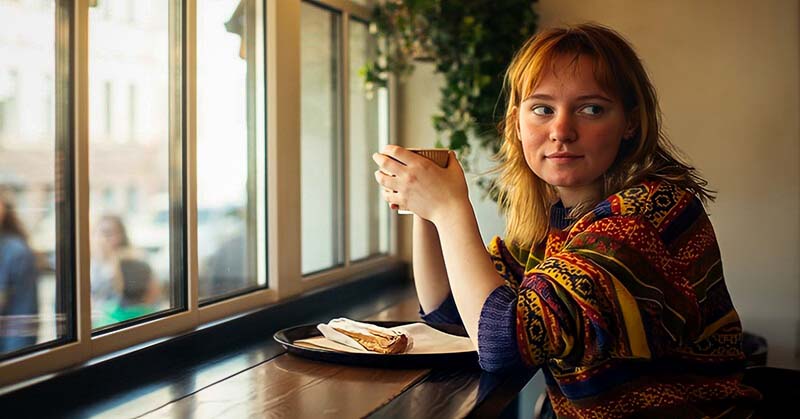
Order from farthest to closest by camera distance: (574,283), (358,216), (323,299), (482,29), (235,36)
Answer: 1. (358,216)
2. (482,29)
3. (323,299)
4. (235,36)
5. (574,283)

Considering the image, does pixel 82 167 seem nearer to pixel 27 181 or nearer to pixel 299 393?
pixel 27 181

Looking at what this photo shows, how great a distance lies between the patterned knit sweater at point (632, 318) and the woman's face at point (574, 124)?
0.42ft

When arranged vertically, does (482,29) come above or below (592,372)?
above

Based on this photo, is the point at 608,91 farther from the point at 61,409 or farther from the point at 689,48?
the point at 689,48

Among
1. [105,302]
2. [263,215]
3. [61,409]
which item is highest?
[263,215]

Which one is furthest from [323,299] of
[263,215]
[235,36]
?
[235,36]

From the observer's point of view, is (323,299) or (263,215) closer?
(263,215)

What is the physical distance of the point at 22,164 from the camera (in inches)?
53.7

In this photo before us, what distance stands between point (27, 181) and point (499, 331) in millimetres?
810

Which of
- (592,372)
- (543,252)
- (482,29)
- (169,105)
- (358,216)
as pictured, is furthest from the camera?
(358,216)

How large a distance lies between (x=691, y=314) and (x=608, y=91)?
376 millimetres

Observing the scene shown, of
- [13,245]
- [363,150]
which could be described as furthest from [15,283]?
[363,150]

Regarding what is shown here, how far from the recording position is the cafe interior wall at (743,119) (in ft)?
8.25

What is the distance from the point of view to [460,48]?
2.56 m
